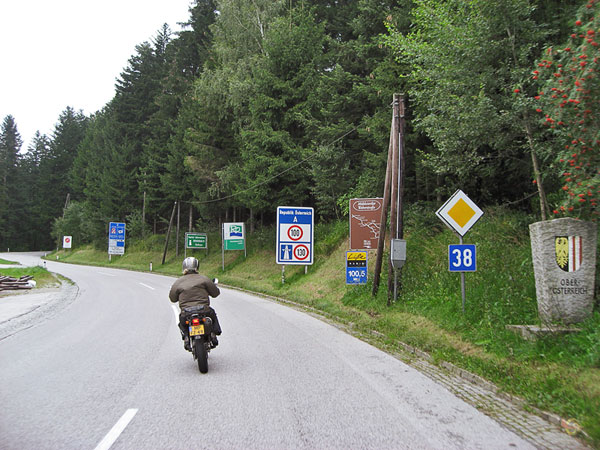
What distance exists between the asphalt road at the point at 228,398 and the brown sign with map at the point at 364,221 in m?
7.43

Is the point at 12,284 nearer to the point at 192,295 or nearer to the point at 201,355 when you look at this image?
the point at 192,295

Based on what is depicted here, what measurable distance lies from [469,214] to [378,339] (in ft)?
11.3

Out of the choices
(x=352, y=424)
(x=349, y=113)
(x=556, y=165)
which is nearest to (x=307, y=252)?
(x=349, y=113)

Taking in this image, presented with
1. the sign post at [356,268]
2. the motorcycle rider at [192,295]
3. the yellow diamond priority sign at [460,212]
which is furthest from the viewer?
the sign post at [356,268]

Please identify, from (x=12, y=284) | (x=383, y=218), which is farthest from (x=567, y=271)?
(x=12, y=284)

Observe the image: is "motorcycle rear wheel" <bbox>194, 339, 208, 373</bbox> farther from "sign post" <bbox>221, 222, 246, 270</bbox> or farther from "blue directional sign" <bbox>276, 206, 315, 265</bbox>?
"sign post" <bbox>221, 222, 246, 270</bbox>

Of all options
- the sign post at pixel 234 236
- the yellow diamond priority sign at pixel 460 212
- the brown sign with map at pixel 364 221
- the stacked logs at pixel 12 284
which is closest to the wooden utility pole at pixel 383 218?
the brown sign with map at pixel 364 221

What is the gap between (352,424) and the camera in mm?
4531

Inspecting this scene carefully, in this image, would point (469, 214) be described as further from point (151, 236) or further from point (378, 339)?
point (151, 236)

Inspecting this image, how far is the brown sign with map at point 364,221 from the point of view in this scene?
16.9m

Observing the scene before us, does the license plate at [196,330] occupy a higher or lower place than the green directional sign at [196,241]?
lower

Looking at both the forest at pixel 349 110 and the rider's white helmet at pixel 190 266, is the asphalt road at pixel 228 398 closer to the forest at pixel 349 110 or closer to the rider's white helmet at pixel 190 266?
the rider's white helmet at pixel 190 266

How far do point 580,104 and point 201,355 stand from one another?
662 cm

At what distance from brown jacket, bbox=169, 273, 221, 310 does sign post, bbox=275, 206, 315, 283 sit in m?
13.0
